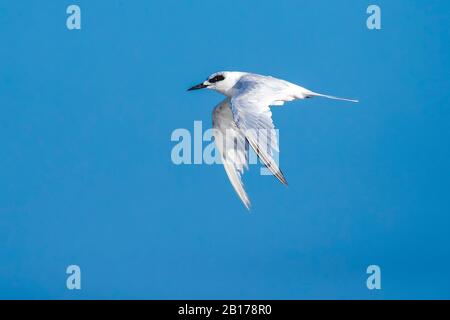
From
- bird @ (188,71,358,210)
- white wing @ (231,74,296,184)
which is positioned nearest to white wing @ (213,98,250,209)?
bird @ (188,71,358,210)

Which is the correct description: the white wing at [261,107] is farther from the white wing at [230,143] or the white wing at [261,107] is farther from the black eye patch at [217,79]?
the white wing at [230,143]

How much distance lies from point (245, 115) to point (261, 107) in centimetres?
24

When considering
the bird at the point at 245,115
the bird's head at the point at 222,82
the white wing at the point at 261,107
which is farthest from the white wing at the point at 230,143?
the white wing at the point at 261,107

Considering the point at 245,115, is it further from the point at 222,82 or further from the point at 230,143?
the point at 230,143

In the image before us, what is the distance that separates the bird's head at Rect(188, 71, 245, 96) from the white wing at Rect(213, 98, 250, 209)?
0.13m

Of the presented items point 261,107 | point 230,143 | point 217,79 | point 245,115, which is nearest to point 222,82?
point 217,79

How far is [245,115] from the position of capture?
713 cm

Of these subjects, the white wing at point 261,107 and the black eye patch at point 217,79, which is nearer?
the white wing at point 261,107

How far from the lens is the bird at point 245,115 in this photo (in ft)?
22.2

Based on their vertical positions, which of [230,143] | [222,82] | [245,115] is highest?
[222,82]

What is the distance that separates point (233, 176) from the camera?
852 centimetres

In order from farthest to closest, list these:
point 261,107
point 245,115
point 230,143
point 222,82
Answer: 1. point 230,143
2. point 222,82
3. point 261,107
4. point 245,115
